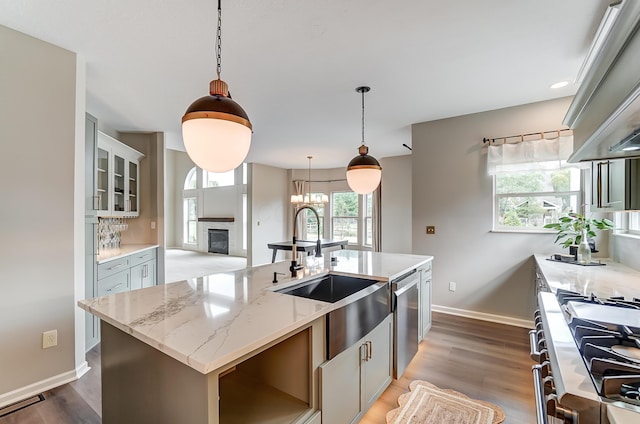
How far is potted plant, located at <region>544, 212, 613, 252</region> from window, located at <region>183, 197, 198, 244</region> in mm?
10194

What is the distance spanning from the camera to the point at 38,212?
84.7 inches

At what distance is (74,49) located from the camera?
2.26 meters

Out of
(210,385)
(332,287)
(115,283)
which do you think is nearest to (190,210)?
(115,283)

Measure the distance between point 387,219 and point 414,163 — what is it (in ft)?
9.46

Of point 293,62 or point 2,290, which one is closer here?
point 2,290

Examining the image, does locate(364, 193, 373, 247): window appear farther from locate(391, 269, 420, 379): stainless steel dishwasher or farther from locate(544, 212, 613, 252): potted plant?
locate(391, 269, 420, 379): stainless steel dishwasher

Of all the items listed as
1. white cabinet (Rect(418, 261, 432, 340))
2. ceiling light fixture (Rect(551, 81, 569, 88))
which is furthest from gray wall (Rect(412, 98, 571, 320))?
white cabinet (Rect(418, 261, 432, 340))

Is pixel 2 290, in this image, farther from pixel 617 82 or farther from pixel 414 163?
pixel 414 163

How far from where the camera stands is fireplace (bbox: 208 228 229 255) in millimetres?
9438

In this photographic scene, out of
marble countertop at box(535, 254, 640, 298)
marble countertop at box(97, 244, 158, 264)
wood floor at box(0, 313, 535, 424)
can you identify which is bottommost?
wood floor at box(0, 313, 535, 424)

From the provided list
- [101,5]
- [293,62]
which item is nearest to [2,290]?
[101,5]

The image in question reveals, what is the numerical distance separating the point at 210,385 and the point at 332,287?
1.46m

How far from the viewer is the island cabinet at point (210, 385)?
102 centimetres

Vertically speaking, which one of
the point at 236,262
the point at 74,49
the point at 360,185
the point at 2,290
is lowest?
the point at 236,262
